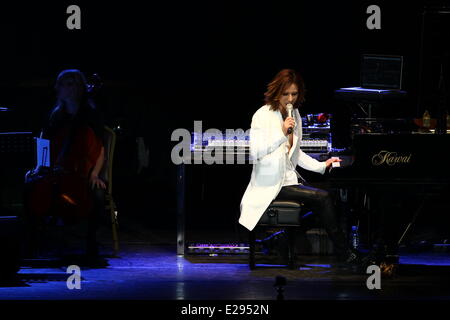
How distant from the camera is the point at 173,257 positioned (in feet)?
21.2

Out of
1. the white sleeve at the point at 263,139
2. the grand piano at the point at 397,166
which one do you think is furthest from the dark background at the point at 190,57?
the grand piano at the point at 397,166

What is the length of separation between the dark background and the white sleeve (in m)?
1.02

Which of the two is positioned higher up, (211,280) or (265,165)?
(265,165)

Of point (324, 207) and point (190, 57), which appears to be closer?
point (324, 207)

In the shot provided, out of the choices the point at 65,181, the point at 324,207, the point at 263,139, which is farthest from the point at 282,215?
the point at 65,181

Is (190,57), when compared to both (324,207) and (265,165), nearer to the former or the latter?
(265,165)

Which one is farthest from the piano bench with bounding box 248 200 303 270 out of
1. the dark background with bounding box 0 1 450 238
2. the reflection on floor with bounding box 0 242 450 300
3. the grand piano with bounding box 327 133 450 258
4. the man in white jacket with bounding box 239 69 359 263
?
the dark background with bounding box 0 1 450 238

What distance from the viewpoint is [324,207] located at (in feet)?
19.3

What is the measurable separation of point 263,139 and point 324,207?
0.58 meters

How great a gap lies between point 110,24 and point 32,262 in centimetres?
238

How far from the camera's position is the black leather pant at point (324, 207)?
5863 mm

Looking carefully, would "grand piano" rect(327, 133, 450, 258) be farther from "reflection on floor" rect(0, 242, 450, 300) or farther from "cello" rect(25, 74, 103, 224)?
Answer: "cello" rect(25, 74, 103, 224)

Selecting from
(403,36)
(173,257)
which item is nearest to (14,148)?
(173,257)

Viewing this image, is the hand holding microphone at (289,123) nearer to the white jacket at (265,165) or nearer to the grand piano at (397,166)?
the white jacket at (265,165)
